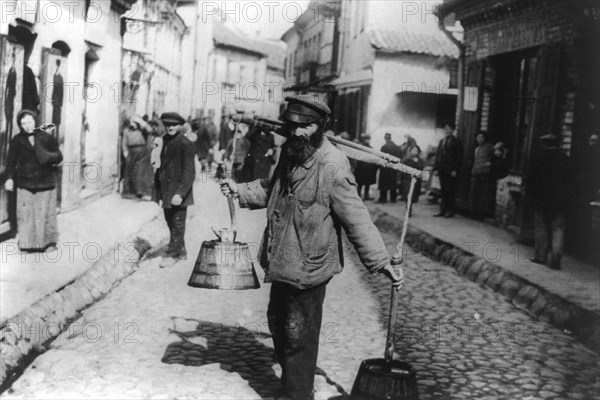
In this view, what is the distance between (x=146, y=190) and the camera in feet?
48.8

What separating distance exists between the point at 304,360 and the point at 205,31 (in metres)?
42.1

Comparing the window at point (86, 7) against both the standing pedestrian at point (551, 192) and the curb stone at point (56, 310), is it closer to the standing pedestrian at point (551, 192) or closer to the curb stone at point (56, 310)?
the curb stone at point (56, 310)

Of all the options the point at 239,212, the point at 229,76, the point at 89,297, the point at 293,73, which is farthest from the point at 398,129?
the point at 229,76

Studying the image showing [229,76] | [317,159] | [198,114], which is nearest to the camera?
[317,159]

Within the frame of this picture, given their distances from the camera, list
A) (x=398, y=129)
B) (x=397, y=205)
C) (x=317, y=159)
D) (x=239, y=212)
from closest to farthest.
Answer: (x=317, y=159) → (x=239, y=212) → (x=397, y=205) → (x=398, y=129)

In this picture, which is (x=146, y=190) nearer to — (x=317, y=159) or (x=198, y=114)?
(x=317, y=159)

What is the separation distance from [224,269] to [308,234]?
91 cm

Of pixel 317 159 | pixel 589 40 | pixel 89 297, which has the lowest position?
pixel 89 297

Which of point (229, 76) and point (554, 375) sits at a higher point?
point (229, 76)

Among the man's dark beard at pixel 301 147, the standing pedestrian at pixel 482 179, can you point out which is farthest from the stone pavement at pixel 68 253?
the standing pedestrian at pixel 482 179

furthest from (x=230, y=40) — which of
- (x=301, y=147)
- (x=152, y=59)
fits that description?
(x=301, y=147)

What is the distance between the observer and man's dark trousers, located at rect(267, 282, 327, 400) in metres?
4.34

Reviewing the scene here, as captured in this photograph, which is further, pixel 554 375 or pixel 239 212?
pixel 239 212

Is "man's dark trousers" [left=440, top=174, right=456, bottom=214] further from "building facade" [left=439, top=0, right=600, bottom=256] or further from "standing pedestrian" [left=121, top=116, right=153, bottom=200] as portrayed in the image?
"standing pedestrian" [left=121, top=116, right=153, bottom=200]
